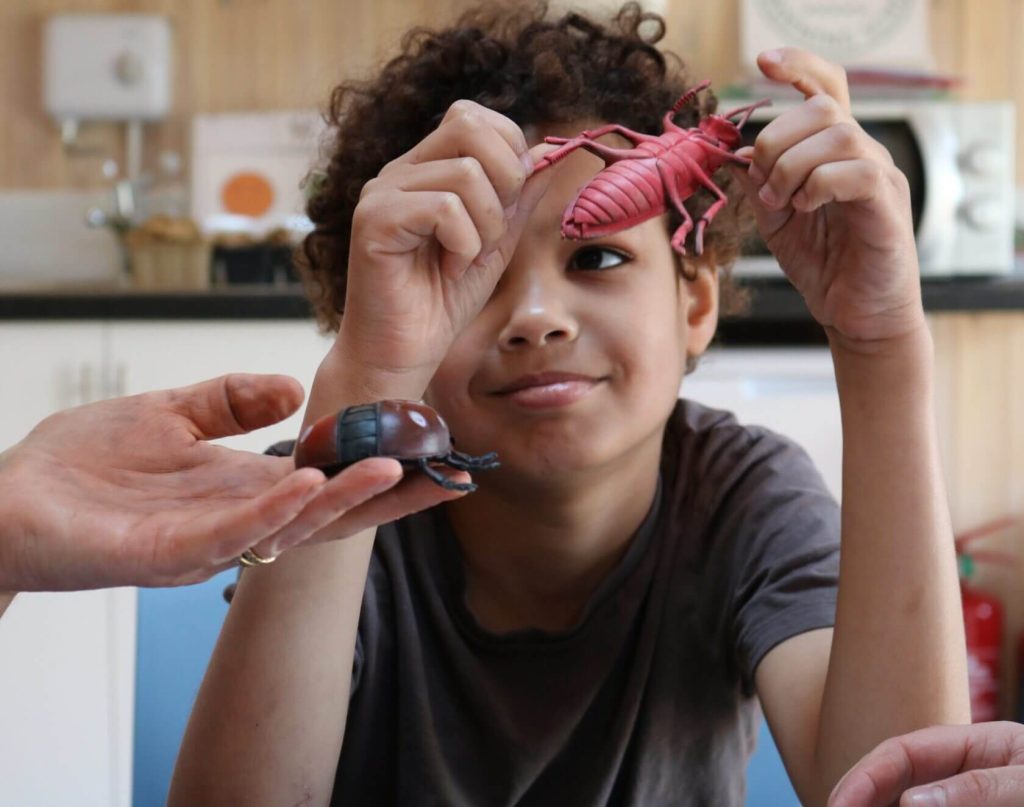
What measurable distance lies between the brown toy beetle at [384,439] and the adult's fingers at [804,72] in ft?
Answer: 1.27

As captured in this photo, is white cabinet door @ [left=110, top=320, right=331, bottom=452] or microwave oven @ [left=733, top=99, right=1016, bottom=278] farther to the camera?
microwave oven @ [left=733, top=99, right=1016, bottom=278]

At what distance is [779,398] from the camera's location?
7.91ft

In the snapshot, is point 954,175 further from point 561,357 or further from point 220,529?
point 220,529

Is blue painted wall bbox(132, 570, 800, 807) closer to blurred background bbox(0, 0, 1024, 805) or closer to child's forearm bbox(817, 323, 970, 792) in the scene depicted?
child's forearm bbox(817, 323, 970, 792)

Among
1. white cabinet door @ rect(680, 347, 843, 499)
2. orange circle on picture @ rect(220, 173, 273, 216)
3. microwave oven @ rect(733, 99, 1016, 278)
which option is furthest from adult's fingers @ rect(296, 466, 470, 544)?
orange circle on picture @ rect(220, 173, 273, 216)

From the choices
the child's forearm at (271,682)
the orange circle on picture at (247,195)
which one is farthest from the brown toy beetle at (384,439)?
the orange circle on picture at (247,195)

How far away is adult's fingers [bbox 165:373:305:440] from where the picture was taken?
88 centimetres

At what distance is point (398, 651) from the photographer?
1191 mm

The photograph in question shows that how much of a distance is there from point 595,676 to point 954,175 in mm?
1716

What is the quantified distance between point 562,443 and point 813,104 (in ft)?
1.14

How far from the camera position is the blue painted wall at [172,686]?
1182mm

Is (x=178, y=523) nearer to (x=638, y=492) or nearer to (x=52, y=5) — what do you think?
(x=638, y=492)

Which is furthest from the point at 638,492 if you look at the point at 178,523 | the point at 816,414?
the point at 816,414

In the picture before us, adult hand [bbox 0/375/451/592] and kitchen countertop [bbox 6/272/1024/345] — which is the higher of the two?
adult hand [bbox 0/375/451/592]
